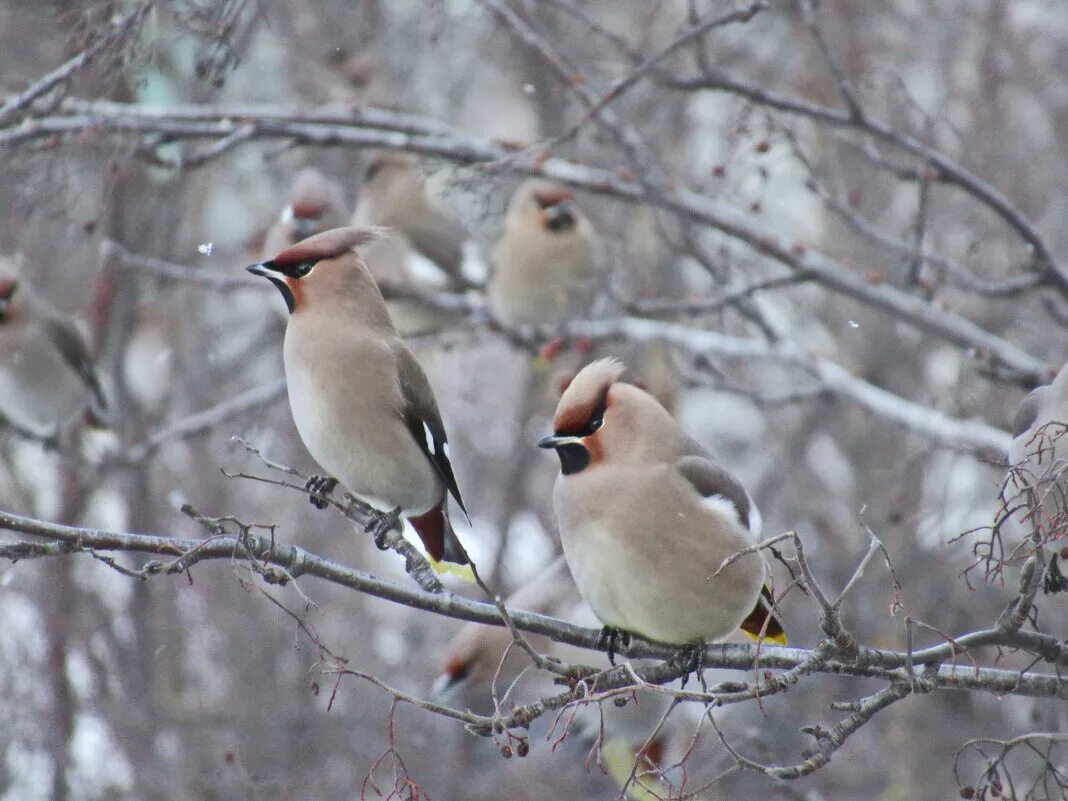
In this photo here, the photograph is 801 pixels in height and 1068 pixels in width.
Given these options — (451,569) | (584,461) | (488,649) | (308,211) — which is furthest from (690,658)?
(308,211)

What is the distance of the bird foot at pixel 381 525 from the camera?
388 cm

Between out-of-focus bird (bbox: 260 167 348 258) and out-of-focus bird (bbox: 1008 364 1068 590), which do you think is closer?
out-of-focus bird (bbox: 1008 364 1068 590)

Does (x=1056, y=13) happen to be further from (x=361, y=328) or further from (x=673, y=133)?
(x=361, y=328)

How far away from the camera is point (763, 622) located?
376 centimetres

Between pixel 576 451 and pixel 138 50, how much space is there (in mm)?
1640

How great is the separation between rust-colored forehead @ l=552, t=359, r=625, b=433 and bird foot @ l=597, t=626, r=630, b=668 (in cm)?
52

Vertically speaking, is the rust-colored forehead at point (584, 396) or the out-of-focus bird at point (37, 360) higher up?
the out-of-focus bird at point (37, 360)

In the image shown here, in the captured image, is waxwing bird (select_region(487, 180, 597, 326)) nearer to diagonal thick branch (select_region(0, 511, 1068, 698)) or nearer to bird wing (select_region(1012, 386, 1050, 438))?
bird wing (select_region(1012, 386, 1050, 438))

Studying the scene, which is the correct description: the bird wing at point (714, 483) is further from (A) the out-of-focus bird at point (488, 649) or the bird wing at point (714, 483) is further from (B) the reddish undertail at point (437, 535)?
(A) the out-of-focus bird at point (488, 649)

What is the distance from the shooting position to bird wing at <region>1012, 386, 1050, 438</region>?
389cm

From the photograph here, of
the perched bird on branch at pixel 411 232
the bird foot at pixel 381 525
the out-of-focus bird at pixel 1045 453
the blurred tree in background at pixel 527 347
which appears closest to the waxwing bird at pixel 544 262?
the blurred tree in background at pixel 527 347

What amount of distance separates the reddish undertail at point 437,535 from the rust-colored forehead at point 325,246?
1016mm

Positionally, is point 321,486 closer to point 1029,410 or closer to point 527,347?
point 1029,410

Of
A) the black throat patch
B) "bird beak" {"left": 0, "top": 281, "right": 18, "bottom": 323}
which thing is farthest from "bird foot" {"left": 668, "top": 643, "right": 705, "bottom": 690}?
"bird beak" {"left": 0, "top": 281, "right": 18, "bottom": 323}
